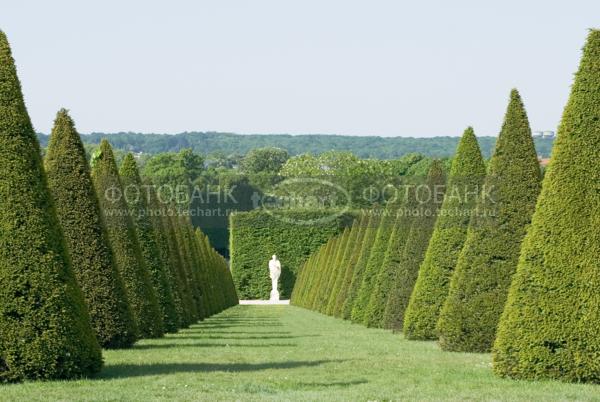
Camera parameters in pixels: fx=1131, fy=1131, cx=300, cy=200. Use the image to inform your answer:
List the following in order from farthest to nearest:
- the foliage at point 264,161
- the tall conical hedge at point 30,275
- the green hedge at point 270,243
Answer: the foliage at point 264,161, the green hedge at point 270,243, the tall conical hedge at point 30,275

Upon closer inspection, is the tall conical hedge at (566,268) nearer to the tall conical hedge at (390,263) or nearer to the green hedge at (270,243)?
Answer: the tall conical hedge at (390,263)

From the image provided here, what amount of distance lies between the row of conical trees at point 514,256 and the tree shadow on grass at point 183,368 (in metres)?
3.56

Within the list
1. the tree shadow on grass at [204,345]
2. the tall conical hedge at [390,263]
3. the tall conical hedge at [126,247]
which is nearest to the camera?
the tree shadow on grass at [204,345]

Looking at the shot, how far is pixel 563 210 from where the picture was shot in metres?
15.4

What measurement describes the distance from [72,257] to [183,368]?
481 centimetres

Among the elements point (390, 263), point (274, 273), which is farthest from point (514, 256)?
point (274, 273)

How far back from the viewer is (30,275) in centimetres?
1548

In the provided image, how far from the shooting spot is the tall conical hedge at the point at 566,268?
1496cm

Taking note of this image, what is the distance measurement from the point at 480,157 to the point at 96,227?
28.1ft

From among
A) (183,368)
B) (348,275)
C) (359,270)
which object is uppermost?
(183,368)

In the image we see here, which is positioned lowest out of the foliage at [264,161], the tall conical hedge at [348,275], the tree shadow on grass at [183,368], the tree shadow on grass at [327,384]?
the foliage at [264,161]

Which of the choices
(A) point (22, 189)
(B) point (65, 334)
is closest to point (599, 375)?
(B) point (65, 334)

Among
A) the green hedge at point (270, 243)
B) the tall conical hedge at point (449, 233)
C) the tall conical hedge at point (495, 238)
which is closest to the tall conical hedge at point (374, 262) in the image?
the tall conical hedge at point (449, 233)

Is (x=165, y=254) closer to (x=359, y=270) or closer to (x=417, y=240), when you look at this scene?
(x=417, y=240)
